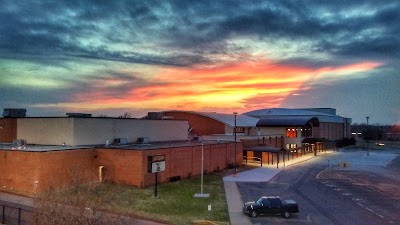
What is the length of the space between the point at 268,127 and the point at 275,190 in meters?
54.4

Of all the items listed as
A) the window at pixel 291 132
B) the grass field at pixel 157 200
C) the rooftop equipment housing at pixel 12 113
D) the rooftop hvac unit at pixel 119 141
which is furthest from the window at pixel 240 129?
the rooftop equipment housing at pixel 12 113

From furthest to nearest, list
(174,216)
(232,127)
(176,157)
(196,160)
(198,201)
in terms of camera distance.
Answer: (232,127)
(196,160)
(176,157)
(198,201)
(174,216)

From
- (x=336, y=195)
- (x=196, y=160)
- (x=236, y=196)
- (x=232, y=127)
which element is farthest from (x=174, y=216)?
(x=232, y=127)

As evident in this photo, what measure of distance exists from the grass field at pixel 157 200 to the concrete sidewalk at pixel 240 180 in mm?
659

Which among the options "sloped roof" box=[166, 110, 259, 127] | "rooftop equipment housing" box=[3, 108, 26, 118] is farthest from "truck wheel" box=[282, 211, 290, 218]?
"sloped roof" box=[166, 110, 259, 127]

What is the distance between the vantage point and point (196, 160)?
53.7 meters

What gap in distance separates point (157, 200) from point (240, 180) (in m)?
16.6

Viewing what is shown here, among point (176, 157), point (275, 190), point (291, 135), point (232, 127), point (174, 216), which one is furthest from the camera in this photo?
point (291, 135)

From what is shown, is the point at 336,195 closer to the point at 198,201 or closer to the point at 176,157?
the point at 198,201

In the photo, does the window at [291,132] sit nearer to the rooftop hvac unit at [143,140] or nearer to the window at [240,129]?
the window at [240,129]

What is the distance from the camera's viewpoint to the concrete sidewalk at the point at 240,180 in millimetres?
30784

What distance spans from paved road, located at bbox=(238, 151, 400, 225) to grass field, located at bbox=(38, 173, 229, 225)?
11.9ft

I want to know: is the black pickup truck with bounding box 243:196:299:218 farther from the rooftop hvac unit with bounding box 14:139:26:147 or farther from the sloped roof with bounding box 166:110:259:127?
the sloped roof with bounding box 166:110:259:127

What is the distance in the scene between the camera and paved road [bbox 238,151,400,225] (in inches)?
1222
